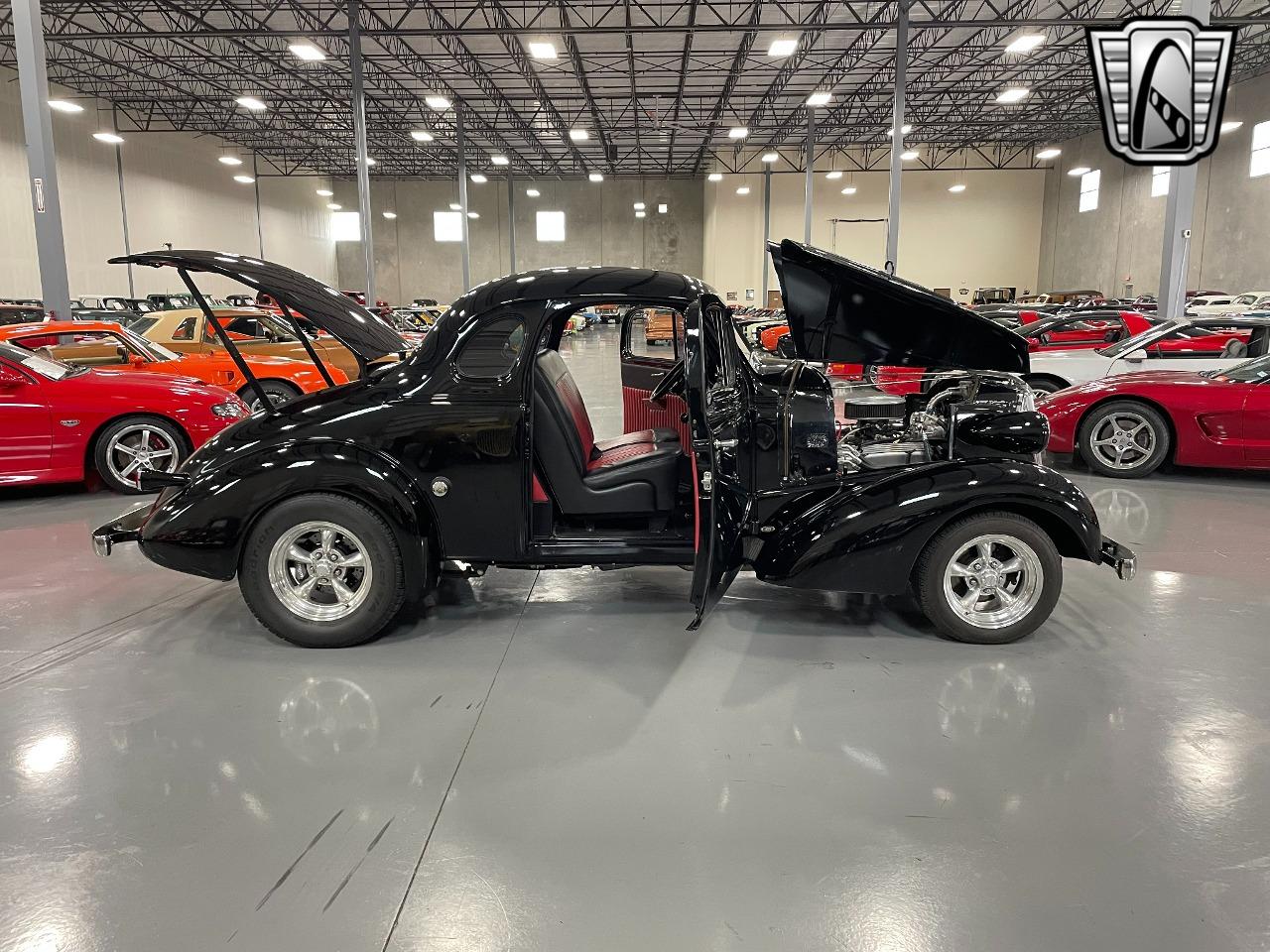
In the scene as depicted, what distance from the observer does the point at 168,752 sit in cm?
300

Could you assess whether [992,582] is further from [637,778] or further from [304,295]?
[304,295]

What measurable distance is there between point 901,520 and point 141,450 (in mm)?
6092

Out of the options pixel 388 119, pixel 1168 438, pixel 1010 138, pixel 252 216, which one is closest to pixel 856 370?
pixel 1168 438

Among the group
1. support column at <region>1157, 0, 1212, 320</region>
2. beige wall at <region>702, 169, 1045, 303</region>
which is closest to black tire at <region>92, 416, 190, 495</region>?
support column at <region>1157, 0, 1212, 320</region>

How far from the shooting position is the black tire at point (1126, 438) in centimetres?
739

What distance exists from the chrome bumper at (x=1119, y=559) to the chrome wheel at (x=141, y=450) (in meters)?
6.54

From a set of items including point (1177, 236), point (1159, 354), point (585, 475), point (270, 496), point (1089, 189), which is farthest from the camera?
point (1089, 189)

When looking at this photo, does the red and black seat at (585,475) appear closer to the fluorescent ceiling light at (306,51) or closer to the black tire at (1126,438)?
the black tire at (1126,438)

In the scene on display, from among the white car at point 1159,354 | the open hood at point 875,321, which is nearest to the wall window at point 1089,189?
the white car at point 1159,354

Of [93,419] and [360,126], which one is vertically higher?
[360,126]

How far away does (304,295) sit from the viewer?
412 cm

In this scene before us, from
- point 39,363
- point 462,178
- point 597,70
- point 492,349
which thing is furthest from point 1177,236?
point 462,178

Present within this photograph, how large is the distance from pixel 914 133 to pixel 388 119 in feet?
65.7

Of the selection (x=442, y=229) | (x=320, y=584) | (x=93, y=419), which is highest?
(x=442, y=229)
